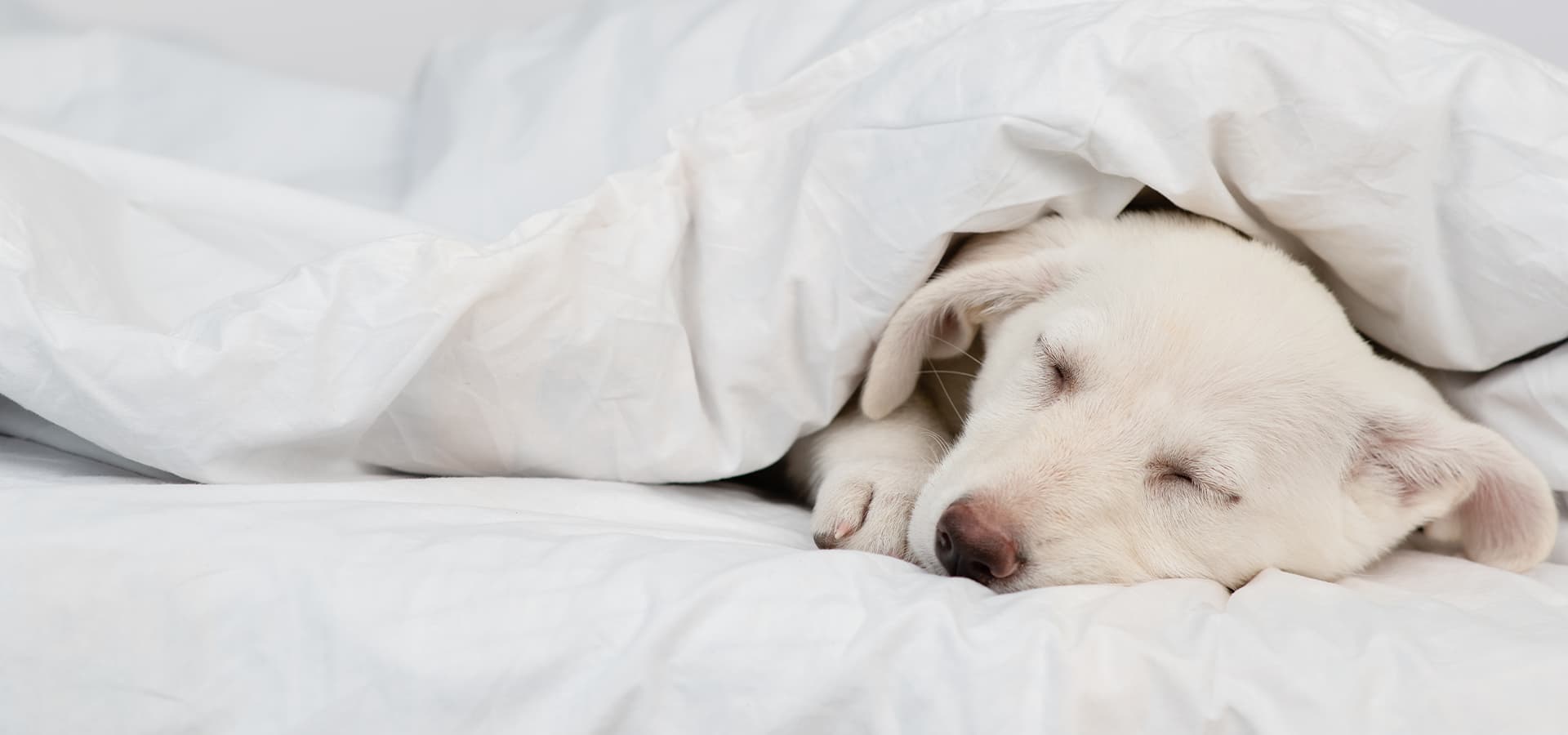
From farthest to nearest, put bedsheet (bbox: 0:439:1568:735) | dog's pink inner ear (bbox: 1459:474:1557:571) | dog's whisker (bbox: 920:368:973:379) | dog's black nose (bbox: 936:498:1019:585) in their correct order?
dog's whisker (bbox: 920:368:973:379) < dog's pink inner ear (bbox: 1459:474:1557:571) < dog's black nose (bbox: 936:498:1019:585) < bedsheet (bbox: 0:439:1568:735)

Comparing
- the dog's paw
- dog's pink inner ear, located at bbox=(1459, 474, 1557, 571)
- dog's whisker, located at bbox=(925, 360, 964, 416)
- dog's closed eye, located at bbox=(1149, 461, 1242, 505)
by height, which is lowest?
dog's pink inner ear, located at bbox=(1459, 474, 1557, 571)

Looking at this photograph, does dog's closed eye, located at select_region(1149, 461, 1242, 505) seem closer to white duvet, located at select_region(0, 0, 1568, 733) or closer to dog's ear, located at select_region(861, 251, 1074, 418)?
white duvet, located at select_region(0, 0, 1568, 733)

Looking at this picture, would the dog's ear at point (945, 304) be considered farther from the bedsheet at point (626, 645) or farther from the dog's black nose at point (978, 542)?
the bedsheet at point (626, 645)

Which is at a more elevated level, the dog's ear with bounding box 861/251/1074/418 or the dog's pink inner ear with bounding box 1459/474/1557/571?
the dog's ear with bounding box 861/251/1074/418

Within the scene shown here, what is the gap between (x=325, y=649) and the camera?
3.32 ft

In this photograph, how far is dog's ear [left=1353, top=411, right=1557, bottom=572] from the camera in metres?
1.38

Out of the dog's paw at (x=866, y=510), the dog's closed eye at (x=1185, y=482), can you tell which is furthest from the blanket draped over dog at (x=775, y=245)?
the dog's closed eye at (x=1185, y=482)

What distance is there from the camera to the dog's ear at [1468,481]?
1375mm

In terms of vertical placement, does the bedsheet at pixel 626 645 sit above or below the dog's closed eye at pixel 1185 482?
above

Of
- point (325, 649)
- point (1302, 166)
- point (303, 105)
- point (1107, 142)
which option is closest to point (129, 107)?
point (303, 105)

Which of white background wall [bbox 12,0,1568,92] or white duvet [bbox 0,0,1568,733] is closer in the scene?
white duvet [bbox 0,0,1568,733]

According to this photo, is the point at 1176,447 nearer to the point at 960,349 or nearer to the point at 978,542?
the point at 978,542

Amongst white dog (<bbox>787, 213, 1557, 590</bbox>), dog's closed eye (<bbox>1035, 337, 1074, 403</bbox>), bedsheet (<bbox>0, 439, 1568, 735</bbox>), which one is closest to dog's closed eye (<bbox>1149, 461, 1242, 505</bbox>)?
white dog (<bbox>787, 213, 1557, 590</bbox>)

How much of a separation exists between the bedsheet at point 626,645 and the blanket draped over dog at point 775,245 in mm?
235
